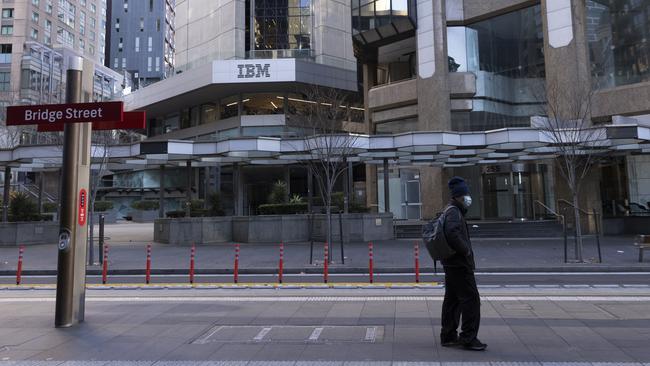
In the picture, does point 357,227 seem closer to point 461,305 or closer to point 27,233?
point 27,233

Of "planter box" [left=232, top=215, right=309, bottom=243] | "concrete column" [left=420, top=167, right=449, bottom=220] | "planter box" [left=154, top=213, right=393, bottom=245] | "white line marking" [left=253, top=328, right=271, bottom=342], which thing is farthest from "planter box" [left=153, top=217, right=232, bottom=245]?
"white line marking" [left=253, top=328, right=271, bottom=342]

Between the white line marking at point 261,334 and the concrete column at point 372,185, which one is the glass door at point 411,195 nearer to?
the concrete column at point 372,185

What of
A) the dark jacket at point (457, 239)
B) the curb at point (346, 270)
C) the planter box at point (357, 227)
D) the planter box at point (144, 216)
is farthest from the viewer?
the planter box at point (144, 216)

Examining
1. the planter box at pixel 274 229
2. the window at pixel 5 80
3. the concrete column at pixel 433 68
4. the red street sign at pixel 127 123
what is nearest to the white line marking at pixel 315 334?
the red street sign at pixel 127 123

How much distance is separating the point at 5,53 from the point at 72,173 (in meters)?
80.6

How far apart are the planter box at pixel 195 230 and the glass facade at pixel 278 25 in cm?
2406

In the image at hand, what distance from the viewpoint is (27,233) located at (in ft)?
81.3

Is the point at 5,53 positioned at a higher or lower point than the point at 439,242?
higher

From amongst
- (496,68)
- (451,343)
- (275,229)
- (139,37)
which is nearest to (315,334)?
(451,343)

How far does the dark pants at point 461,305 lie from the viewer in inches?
210

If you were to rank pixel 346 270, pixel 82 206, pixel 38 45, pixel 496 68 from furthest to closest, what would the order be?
1. pixel 38 45
2. pixel 496 68
3. pixel 346 270
4. pixel 82 206

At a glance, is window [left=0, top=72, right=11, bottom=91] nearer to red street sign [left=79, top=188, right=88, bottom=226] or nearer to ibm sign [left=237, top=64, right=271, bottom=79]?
ibm sign [left=237, top=64, right=271, bottom=79]

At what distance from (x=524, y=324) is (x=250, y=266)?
31.2 ft

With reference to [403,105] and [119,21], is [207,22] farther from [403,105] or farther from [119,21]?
[119,21]
